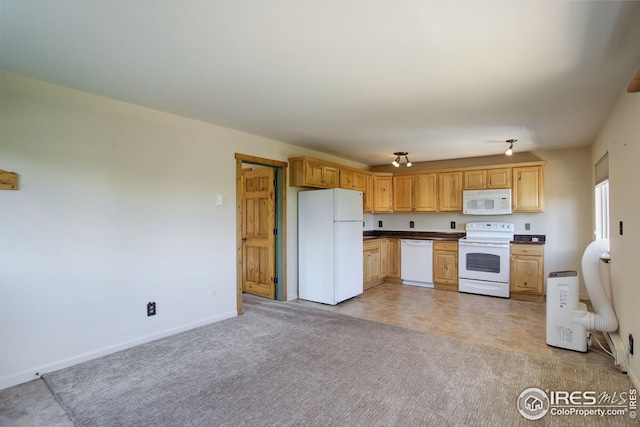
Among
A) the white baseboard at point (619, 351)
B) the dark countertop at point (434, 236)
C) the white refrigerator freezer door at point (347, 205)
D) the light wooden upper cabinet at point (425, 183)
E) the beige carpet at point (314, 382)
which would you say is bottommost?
the beige carpet at point (314, 382)

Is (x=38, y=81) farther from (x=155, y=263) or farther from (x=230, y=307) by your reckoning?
(x=230, y=307)

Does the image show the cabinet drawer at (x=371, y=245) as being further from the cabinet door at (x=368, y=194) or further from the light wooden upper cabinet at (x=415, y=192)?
the light wooden upper cabinet at (x=415, y=192)

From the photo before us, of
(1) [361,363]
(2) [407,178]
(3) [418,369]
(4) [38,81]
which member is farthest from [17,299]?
(2) [407,178]

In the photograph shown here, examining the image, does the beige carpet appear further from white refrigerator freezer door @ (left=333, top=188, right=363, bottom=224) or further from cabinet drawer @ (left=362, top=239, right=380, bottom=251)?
cabinet drawer @ (left=362, top=239, right=380, bottom=251)

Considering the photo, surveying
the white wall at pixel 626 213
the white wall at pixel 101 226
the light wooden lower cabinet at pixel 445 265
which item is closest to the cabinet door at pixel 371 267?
the light wooden lower cabinet at pixel 445 265

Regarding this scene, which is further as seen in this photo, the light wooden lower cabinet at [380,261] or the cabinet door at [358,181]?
the cabinet door at [358,181]

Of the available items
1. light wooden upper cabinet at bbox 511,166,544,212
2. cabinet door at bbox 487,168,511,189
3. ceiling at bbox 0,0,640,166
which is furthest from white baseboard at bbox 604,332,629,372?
cabinet door at bbox 487,168,511,189

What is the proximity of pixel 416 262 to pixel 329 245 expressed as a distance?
2.12 meters

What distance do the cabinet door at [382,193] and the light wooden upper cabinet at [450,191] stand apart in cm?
94

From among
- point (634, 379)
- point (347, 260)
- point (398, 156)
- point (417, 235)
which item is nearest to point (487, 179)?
point (398, 156)

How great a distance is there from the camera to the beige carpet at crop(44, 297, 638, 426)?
6.77ft

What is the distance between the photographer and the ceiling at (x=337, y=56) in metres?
1.71

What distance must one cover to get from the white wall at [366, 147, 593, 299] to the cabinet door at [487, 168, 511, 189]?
1.93 feet

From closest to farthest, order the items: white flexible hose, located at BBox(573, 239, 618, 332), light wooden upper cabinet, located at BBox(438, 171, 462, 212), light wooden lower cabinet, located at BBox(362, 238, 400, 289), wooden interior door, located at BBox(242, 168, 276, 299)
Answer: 1. white flexible hose, located at BBox(573, 239, 618, 332)
2. wooden interior door, located at BBox(242, 168, 276, 299)
3. light wooden lower cabinet, located at BBox(362, 238, 400, 289)
4. light wooden upper cabinet, located at BBox(438, 171, 462, 212)
